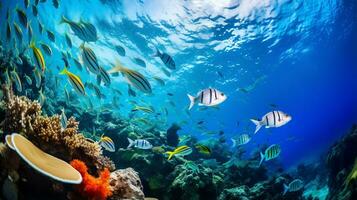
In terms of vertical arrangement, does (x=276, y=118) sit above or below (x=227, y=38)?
below

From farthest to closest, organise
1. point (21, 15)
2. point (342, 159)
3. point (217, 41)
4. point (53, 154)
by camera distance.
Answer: point (217, 41)
point (342, 159)
point (21, 15)
point (53, 154)

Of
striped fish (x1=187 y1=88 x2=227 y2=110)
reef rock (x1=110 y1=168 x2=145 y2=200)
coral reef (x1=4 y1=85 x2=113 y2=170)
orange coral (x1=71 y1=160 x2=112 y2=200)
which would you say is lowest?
orange coral (x1=71 y1=160 x2=112 y2=200)

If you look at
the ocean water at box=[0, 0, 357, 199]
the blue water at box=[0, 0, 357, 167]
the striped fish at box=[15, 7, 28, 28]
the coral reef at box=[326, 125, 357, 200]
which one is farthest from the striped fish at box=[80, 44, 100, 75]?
the coral reef at box=[326, 125, 357, 200]

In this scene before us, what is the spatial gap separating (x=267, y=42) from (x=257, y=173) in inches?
648

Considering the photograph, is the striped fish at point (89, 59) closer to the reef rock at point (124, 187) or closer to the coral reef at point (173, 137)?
the reef rock at point (124, 187)

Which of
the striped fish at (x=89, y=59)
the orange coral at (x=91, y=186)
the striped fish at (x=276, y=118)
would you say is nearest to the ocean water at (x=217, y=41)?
the striped fish at (x=89, y=59)

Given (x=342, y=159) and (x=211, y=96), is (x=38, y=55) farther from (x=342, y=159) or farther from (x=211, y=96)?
(x=342, y=159)

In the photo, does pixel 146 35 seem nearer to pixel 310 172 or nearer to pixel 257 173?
pixel 257 173

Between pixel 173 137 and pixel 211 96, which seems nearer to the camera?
pixel 211 96

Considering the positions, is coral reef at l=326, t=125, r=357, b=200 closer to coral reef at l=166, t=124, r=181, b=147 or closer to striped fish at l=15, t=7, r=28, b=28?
coral reef at l=166, t=124, r=181, b=147

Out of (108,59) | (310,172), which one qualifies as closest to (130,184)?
(310,172)

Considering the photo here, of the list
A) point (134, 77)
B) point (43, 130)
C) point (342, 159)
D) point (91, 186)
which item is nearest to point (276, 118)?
point (134, 77)

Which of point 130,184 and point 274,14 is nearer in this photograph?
point 130,184

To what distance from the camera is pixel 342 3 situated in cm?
2141
